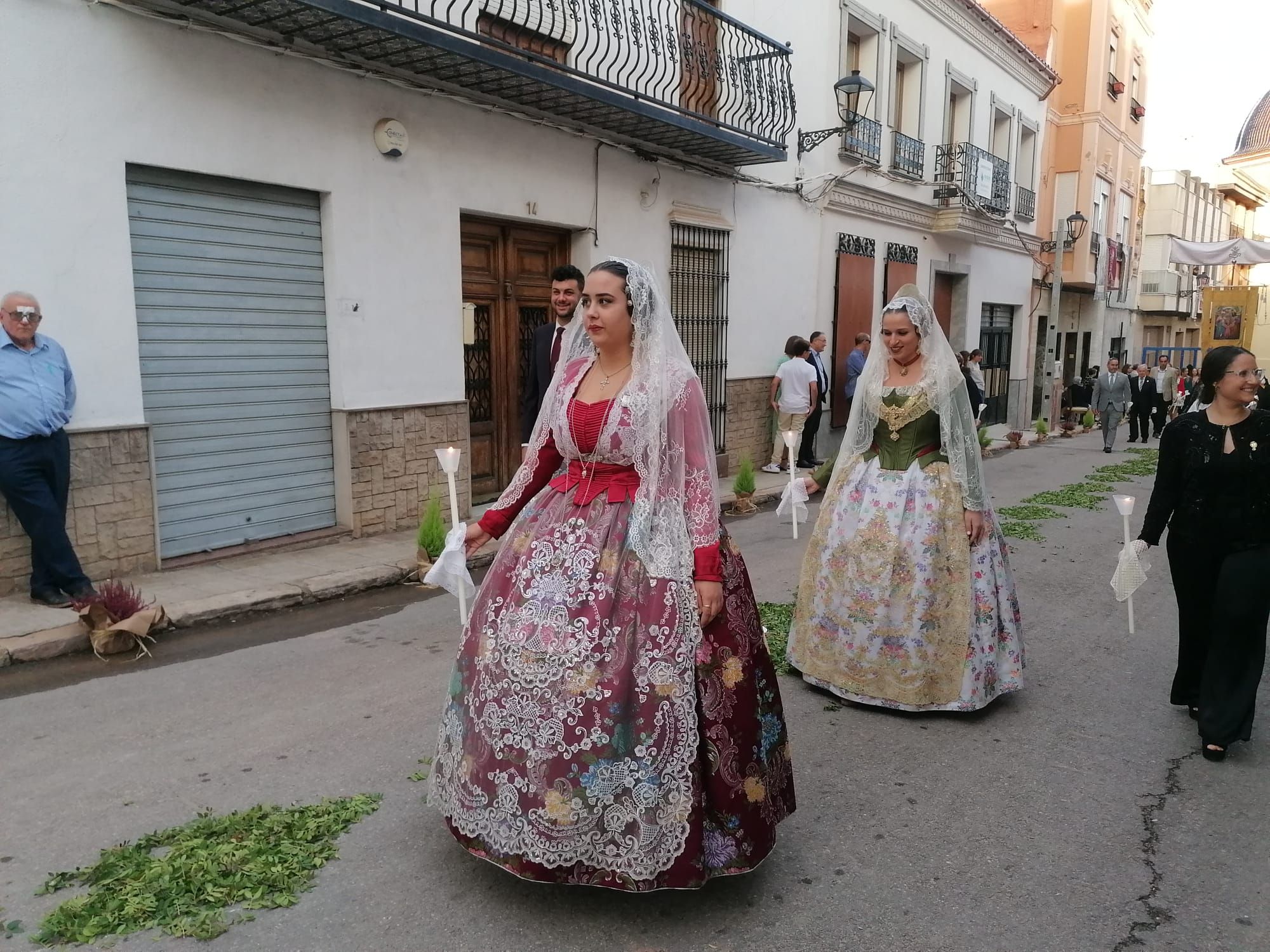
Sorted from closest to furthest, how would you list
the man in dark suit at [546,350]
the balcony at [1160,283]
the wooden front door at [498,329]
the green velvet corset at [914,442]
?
1. the green velvet corset at [914,442]
2. the man in dark suit at [546,350]
3. the wooden front door at [498,329]
4. the balcony at [1160,283]

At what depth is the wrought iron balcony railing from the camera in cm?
1747

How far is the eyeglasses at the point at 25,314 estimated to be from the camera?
5.46m

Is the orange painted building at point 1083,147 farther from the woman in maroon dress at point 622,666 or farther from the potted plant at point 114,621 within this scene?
the woman in maroon dress at point 622,666

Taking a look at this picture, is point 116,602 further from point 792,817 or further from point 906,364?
point 906,364

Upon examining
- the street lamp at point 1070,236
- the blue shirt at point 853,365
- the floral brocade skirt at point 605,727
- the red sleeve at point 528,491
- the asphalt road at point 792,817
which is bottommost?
the asphalt road at point 792,817

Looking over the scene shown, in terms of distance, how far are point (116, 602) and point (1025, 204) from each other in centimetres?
2198

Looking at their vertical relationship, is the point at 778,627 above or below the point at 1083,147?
below

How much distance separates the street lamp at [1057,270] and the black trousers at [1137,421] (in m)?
1.97

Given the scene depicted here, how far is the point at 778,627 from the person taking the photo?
5.55 m

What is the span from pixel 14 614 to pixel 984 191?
18.2 m

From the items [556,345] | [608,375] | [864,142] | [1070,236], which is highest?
[864,142]

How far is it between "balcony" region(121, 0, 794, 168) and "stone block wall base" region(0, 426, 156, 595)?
114 inches

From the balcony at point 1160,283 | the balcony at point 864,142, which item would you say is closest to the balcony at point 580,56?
the balcony at point 864,142

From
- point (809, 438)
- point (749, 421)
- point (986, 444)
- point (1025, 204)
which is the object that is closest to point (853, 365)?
point (809, 438)
